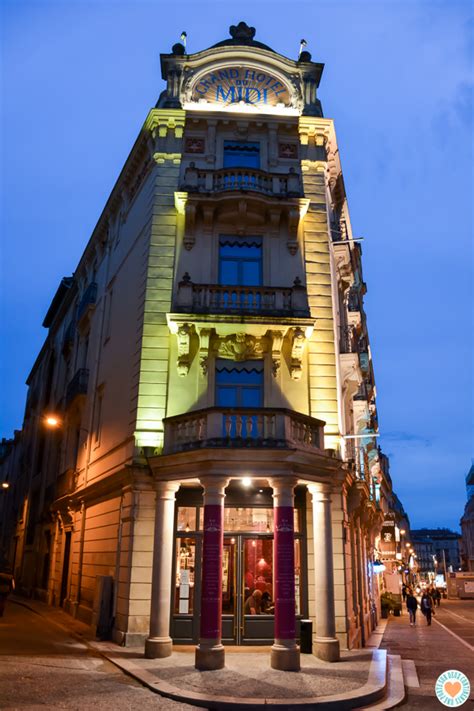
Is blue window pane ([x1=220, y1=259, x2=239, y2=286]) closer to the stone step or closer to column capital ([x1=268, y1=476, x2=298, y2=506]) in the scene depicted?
column capital ([x1=268, y1=476, x2=298, y2=506])

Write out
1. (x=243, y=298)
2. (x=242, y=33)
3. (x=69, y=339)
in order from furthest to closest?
(x=69, y=339) → (x=242, y=33) → (x=243, y=298)

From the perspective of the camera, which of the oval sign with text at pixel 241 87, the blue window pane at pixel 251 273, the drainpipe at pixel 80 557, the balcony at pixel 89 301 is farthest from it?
the balcony at pixel 89 301

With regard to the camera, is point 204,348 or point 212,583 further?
point 204,348

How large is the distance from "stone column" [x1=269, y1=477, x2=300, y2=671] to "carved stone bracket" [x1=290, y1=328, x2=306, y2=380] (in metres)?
3.78

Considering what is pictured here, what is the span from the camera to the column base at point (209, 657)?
1261 centimetres

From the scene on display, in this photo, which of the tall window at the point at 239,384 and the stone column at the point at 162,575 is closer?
the stone column at the point at 162,575

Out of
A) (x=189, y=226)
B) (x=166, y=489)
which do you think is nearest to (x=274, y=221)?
(x=189, y=226)

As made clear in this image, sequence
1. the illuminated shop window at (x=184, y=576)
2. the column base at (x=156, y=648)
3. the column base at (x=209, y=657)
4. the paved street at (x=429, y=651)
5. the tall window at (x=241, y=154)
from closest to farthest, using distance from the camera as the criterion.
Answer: the paved street at (x=429, y=651) → the column base at (x=209, y=657) → the column base at (x=156, y=648) → the illuminated shop window at (x=184, y=576) → the tall window at (x=241, y=154)

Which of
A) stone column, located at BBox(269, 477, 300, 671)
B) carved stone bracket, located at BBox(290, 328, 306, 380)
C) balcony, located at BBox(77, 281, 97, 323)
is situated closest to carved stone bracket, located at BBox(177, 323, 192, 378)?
carved stone bracket, located at BBox(290, 328, 306, 380)

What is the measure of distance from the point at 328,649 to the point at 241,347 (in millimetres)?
8273

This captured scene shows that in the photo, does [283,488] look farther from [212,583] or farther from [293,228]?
[293,228]

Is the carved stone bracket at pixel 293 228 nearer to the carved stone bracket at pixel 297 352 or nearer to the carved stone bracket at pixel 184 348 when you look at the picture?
the carved stone bracket at pixel 297 352

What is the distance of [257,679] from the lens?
462 inches

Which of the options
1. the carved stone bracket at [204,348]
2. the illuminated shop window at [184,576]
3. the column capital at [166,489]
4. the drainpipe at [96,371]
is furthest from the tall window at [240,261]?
the illuminated shop window at [184,576]
